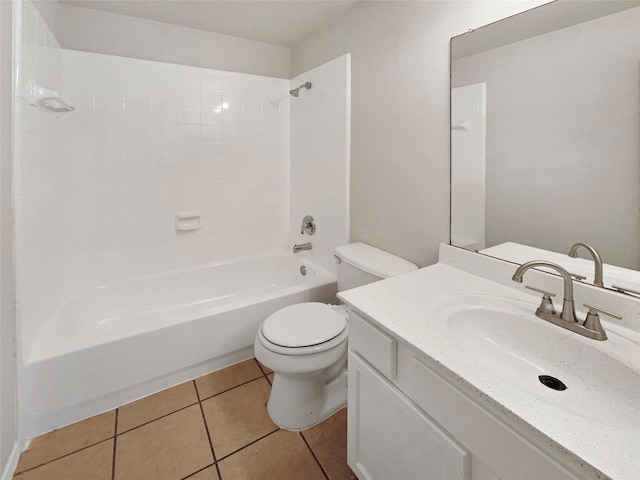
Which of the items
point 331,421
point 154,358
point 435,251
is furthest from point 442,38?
point 154,358

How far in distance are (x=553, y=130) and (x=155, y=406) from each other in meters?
2.05

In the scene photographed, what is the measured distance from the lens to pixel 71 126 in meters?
1.82

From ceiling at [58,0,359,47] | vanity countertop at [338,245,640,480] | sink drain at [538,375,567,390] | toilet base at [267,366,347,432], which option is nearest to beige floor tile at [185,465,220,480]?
toilet base at [267,366,347,432]

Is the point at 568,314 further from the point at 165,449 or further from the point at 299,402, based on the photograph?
the point at 165,449

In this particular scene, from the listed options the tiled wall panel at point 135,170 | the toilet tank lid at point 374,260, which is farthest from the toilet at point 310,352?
the tiled wall panel at point 135,170

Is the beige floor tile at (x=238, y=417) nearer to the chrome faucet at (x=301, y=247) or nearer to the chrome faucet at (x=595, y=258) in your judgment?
the chrome faucet at (x=301, y=247)

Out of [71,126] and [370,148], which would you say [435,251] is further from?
[71,126]

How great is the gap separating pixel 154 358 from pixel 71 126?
4.94ft

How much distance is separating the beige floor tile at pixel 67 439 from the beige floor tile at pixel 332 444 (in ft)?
3.02

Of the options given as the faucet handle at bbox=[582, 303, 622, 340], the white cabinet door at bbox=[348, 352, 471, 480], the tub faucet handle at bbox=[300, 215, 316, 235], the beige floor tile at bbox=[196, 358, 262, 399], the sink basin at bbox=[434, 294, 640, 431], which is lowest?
the beige floor tile at bbox=[196, 358, 262, 399]

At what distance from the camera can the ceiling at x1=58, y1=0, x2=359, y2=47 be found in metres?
1.78

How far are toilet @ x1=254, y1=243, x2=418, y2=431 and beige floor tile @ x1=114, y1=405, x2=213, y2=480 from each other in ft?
1.11

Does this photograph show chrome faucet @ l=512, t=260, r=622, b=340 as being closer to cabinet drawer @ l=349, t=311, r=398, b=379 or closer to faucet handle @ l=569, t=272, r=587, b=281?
faucet handle @ l=569, t=272, r=587, b=281

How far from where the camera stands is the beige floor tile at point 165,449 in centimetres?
117
